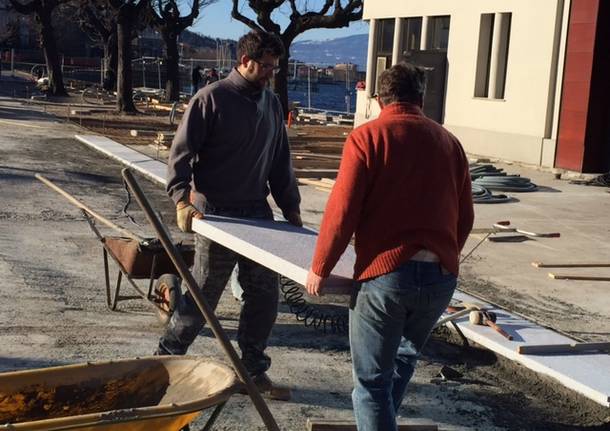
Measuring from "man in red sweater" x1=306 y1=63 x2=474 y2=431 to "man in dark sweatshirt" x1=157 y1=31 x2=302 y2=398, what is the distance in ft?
4.55

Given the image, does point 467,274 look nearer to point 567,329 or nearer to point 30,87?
point 567,329

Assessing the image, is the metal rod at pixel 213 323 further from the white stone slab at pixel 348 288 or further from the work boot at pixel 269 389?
the work boot at pixel 269 389

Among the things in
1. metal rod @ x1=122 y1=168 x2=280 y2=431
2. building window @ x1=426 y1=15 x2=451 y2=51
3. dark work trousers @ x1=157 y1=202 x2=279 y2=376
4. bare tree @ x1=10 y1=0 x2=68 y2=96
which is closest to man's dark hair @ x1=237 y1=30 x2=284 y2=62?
dark work trousers @ x1=157 y1=202 x2=279 y2=376

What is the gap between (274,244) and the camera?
5.24m

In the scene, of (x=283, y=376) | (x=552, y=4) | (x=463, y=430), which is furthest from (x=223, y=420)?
(x=552, y=4)

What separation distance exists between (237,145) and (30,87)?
45.1 m

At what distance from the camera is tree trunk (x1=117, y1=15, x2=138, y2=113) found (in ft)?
101

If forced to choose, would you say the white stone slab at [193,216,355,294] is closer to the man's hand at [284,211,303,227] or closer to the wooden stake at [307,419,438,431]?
the man's hand at [284,211,303,227]

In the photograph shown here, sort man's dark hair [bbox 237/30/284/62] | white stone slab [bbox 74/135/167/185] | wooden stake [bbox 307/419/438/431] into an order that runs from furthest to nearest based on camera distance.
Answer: white stone slab [bbox 74/135/167/185] < man's dark hair [bbox 237/30/284/62] < wooden stake [bbox 307/419/438/431]

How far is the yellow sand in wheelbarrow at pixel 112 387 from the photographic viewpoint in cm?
415

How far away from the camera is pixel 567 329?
300 inches

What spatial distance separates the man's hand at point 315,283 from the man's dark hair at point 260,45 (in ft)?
5.31

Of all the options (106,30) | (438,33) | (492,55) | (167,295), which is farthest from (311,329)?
(106,30)

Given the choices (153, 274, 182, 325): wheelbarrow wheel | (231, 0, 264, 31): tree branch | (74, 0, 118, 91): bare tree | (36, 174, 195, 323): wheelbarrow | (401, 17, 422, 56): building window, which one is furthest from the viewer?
(74, 0, 118, 91): bare tree
